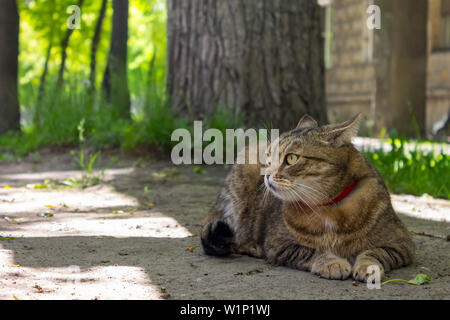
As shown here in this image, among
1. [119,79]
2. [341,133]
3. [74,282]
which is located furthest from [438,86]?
[74,282]

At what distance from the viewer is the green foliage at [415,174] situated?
5.41m

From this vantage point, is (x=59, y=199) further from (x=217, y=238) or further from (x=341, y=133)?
(x=341, y=133)

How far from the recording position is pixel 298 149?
288cm

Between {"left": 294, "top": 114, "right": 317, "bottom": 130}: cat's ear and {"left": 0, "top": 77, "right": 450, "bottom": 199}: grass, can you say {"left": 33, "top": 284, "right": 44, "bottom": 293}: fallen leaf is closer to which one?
{"left": 294, "top": 114, "right": 317, "bottom": 130}: cat's ear

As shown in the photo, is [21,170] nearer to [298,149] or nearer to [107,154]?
[107,154]

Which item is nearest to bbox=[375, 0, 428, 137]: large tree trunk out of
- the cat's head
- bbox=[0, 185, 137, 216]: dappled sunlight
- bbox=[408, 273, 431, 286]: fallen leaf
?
bbox=[0, 185, 137, 216]: dappled sunlight

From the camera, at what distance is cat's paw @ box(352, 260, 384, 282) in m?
2.63

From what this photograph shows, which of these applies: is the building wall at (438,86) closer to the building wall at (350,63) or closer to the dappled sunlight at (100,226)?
the building wall at (350,63)

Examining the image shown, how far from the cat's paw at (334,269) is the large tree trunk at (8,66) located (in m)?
8.92

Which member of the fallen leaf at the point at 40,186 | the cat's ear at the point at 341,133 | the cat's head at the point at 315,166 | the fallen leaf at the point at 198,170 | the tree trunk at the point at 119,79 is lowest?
the fallen leaf at the point at 40,186

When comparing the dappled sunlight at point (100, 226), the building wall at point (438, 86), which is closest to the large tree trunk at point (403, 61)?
the building wall at point (438, 86)

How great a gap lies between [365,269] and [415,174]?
324 cm

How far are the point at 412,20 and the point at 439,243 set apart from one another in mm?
8709

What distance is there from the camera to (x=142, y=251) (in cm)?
Answer: 326
